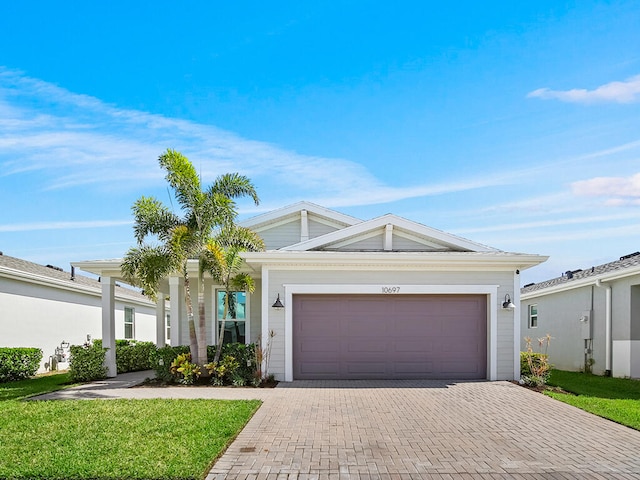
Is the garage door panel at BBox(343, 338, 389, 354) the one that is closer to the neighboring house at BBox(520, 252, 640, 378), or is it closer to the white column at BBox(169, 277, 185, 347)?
the white column at BBox(169, 277, 185, 347)

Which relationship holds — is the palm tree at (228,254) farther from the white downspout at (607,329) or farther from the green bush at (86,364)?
the white downspout at (607,329)

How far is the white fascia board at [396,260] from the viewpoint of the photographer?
13391 mm

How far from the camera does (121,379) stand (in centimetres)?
1507

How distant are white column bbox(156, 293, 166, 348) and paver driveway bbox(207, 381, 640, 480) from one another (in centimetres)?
828

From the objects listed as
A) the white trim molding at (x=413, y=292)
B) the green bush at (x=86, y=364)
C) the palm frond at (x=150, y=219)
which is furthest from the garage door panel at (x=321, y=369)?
the green bush at (x=86, y=364)

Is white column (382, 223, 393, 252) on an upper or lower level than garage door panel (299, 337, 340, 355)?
upper

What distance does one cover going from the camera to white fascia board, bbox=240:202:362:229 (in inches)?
680

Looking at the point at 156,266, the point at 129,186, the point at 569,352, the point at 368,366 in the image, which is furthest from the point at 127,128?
the point at 569,352

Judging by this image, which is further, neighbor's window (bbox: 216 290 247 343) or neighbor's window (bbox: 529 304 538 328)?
neighbor's window (bbox: 529 304 538 328)

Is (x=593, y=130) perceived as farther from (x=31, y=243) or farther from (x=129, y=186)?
(x=31, y=243)

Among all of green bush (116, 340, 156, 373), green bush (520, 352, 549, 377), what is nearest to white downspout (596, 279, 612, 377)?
green bush (520, 352, 549, 377)

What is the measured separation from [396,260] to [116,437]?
8.01m

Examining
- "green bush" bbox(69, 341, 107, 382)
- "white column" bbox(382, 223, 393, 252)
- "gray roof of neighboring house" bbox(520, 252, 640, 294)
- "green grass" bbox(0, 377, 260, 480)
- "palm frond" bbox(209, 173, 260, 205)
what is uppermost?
"palm frond" bbox(209, 173, 260, 205)

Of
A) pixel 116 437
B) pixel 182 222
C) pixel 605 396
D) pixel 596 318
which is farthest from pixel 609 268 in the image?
pixel 116 437
